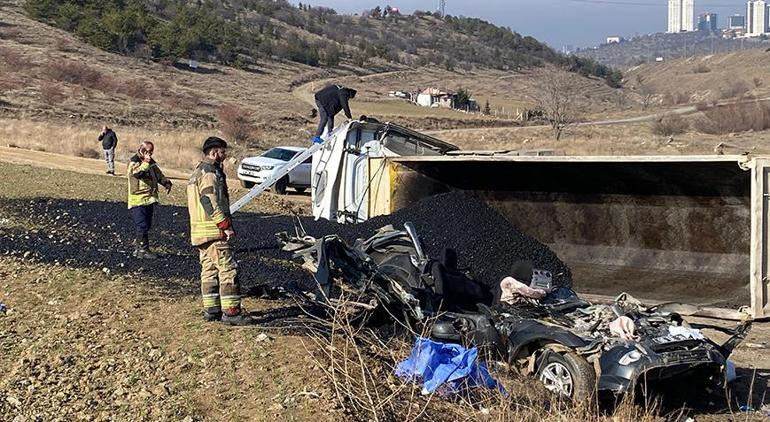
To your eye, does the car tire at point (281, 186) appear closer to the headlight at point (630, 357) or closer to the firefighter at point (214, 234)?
the firefighter at point (214, 234)

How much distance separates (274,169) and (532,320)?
50.4 ft

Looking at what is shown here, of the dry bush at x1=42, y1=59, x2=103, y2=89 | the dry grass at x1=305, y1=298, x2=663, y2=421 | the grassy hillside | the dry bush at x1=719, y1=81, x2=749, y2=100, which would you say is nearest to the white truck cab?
the dry grass at x1=305, y1=298, x2=663, y2=421

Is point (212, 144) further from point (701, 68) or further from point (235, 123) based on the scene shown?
point (701, 68)

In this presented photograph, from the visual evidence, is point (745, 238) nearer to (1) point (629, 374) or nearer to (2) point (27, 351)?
(1) point (629, 374)

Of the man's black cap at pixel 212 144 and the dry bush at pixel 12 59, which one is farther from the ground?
the dry bush at pixel 12 59

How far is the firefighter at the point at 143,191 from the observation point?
11.2 meters

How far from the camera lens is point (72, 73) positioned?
53.2m

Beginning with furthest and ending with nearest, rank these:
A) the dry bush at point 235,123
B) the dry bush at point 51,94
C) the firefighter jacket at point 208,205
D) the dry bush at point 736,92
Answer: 1. the dry bush at point 736,92
2. the dry bush at point 51,94
3. the dry bush at point 235,123
4. the firefighter jacket at point 208,205

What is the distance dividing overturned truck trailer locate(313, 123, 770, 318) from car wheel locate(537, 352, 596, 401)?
2.73 meters

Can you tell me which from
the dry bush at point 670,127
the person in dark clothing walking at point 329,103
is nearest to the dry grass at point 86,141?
the person in dark clothing walking at point 329,103

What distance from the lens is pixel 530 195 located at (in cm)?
1235

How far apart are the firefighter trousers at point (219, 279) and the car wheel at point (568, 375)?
2708mm

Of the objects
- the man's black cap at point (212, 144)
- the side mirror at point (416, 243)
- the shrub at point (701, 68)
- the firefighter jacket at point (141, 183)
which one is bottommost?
the side mirror at point (416, 243)

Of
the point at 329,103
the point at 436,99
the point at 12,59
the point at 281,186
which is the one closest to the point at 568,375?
the point at 329,103
